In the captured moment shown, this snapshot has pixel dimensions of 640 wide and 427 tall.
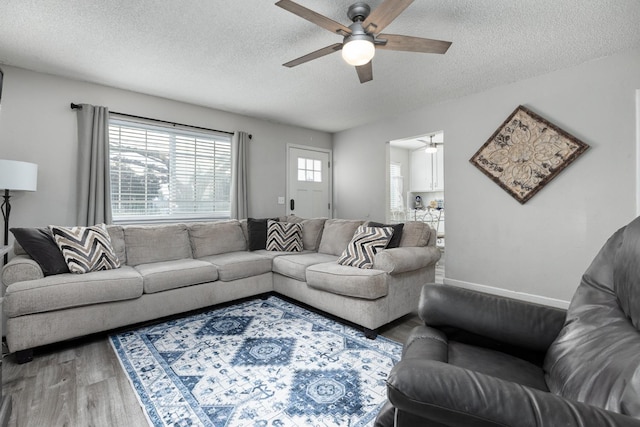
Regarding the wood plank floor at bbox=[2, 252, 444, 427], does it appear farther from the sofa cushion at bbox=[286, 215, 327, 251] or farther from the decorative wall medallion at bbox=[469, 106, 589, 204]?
the decorative wall medallion at bbox=[469, 106, 589, 204]

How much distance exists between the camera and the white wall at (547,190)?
287 cm

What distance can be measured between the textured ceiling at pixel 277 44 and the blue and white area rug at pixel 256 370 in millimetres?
2432

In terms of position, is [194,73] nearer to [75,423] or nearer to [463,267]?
[75,423]

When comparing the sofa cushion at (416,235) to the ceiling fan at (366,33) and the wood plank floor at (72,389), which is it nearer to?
the ceiling fan at (366,33)

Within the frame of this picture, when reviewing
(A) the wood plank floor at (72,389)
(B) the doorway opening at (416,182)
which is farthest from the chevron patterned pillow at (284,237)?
(B) the doorway opening at (416,182)

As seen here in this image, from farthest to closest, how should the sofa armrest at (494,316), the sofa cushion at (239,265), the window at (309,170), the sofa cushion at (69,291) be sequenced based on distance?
the window at (309,170), the sofa cushion at (239,265), the sofa cushion at (69,291), the sofa armrest at (494,316)

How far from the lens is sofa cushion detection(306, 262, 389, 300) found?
243 centimetres

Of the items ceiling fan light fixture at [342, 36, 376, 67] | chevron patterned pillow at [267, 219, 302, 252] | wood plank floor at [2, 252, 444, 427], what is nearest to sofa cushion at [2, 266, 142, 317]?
wood plank floor at [2, 252, 444, 427]

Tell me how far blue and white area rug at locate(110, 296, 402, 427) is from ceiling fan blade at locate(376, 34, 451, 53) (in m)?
2.17

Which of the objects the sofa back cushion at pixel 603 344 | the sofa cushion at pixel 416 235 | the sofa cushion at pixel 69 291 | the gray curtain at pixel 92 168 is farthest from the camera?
the gray curtain at pixel 92 168

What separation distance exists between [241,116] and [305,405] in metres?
4.13

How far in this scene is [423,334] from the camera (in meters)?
1.40

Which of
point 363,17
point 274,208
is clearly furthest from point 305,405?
point 274,208

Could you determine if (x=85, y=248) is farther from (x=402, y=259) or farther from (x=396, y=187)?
(x=396, y=187)
